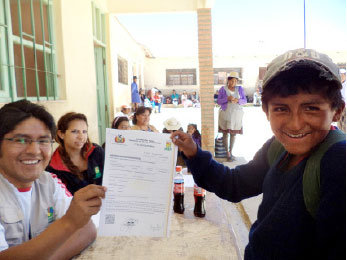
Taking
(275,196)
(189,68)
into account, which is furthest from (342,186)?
(189,68)

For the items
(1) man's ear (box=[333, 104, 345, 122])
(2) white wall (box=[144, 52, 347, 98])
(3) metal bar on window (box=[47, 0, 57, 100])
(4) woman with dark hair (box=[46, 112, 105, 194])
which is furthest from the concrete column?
(2) white wall (box=[144, 52, 347, 98])

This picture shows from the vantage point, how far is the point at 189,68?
2625 centimetres

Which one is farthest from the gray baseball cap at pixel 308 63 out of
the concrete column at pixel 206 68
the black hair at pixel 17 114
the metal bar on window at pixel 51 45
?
the concrete column at pixel 206 68

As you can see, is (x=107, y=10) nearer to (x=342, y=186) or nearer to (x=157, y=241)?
(x=157, y=241)

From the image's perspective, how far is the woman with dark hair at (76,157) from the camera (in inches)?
100

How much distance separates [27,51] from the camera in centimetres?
365

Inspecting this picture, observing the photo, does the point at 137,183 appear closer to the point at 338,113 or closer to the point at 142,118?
the point at 338,113

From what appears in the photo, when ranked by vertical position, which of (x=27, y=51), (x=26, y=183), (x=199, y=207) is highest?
(x=27, y=51)

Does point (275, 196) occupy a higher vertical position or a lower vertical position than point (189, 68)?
lower

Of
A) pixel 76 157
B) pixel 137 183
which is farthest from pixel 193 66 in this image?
pixel 137 183

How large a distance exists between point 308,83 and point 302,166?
259 mm

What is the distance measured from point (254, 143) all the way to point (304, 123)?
6.95 m

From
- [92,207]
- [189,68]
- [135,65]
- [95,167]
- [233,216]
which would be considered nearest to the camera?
[92,207]

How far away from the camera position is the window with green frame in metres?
3.02
